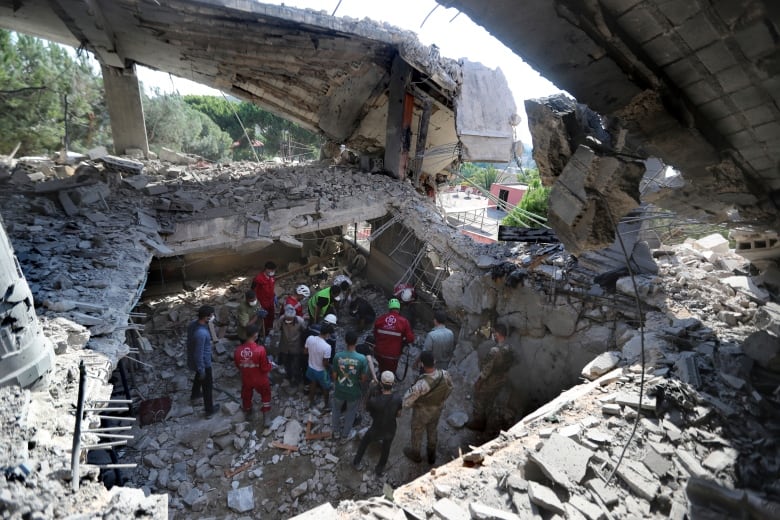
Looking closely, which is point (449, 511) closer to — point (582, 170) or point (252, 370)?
point (582, 170)

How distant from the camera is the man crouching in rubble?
5191 millimetres

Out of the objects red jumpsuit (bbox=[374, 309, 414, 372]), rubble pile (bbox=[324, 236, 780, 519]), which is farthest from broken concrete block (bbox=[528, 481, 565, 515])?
red jumpsuit (bbox=[374, 309, 414, 372])

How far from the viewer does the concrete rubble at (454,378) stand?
2.88 metres

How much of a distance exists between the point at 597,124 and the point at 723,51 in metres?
1.14

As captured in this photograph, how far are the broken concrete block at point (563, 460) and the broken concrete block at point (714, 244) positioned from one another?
5435 millimetres

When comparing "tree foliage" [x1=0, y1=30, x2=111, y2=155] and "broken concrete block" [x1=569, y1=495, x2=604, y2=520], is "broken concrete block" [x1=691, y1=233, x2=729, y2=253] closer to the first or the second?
"broken concrete block" [x1=569, y1=495, x2=604, y2=520]

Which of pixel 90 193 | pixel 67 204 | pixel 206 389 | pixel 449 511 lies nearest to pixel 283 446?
pixel 206 389

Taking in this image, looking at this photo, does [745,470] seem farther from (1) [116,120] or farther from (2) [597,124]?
(1) [116,120]

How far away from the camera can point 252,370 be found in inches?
209

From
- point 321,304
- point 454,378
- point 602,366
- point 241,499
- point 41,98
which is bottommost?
point 241,499

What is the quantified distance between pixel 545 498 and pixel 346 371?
108 inches

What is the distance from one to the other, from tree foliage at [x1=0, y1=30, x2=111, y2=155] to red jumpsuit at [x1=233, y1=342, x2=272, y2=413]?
696cm

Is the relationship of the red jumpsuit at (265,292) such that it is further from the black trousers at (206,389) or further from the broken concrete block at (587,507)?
the broken concrete block at (587,507)

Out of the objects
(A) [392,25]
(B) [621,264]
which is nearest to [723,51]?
(B) [621,264]
